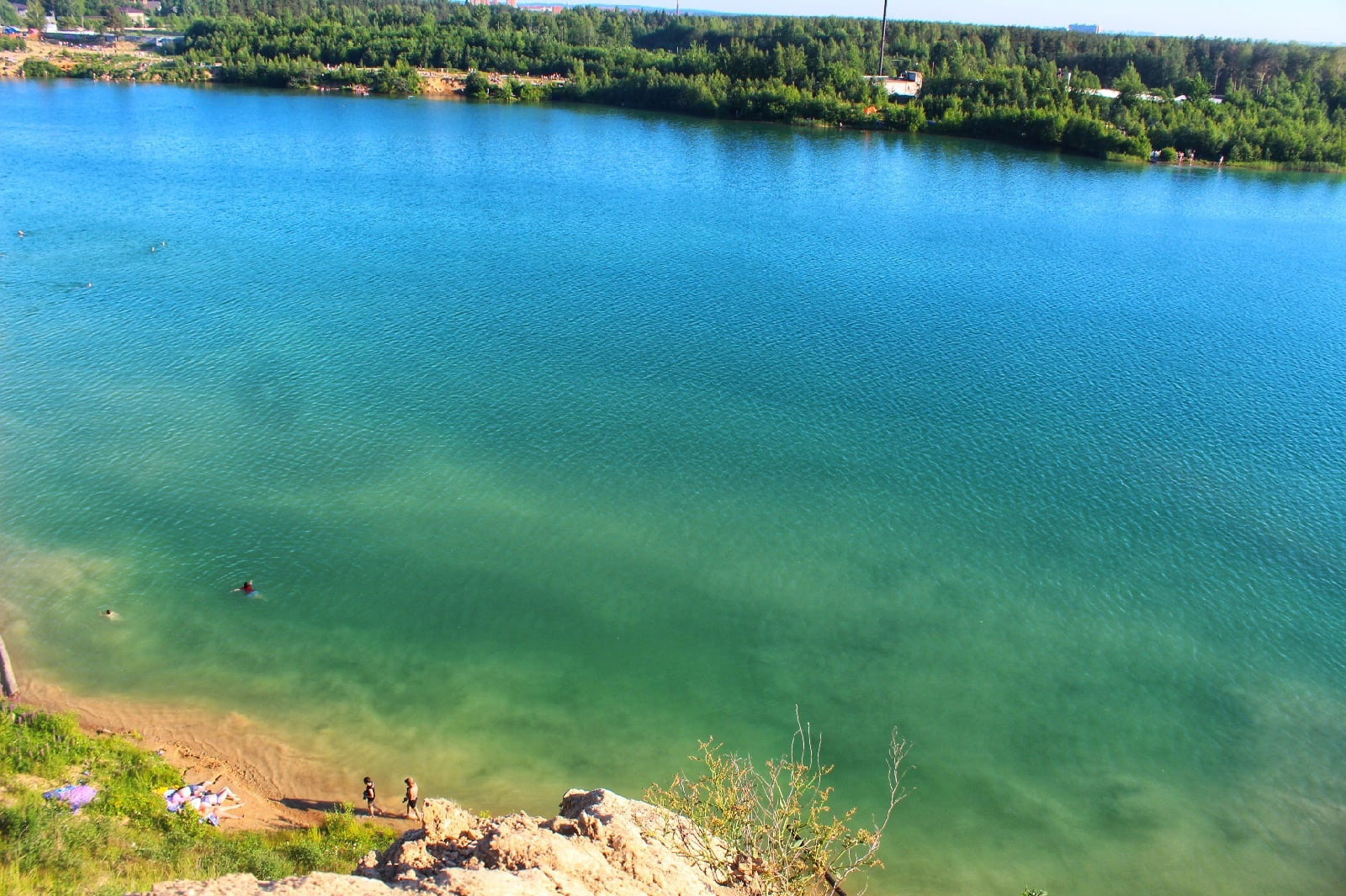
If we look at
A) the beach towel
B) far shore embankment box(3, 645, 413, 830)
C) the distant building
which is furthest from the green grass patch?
the distant building

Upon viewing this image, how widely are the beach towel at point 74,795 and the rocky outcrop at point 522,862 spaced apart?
5.61 meters

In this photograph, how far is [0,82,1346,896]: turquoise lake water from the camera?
878 inches

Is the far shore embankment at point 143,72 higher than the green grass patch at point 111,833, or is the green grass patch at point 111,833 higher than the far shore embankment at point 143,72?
the far shore embankment at point 143,72

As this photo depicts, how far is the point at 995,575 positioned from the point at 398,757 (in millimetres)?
→ 19173

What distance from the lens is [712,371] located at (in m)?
42.7

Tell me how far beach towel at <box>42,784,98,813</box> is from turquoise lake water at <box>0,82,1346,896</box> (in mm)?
5081

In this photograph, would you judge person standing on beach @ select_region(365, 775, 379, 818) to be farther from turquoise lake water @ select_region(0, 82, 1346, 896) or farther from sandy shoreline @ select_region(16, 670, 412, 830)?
turquoise lake water @ select_region(0, 82, 1346, 896)

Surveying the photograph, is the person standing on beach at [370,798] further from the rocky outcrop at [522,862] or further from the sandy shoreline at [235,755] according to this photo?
the rocky outcrop at [522,862]

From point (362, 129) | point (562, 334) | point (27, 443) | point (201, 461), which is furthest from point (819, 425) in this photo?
point (362, 129)

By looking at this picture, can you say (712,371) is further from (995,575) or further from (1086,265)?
(1086,265)

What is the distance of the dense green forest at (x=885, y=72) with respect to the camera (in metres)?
103

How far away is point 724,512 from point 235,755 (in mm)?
17049

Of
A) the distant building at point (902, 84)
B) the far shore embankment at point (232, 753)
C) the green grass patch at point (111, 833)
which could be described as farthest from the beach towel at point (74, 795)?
the distant building at point (902, 84)

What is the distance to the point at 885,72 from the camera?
146 metres
